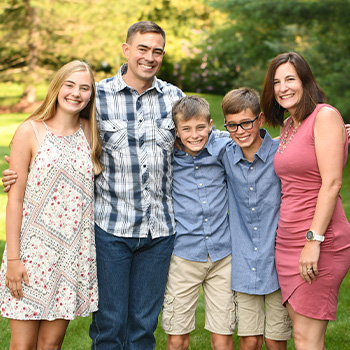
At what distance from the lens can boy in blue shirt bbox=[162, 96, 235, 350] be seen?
318 centimetres

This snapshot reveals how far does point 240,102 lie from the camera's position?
3.14m

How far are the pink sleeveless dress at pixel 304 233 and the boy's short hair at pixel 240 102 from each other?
36 centimetres

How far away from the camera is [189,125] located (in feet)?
10.4

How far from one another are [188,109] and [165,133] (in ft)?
0.66

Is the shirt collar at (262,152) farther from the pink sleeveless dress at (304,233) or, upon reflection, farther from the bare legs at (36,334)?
the bare legs at (36,334)

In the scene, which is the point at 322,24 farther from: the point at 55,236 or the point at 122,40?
the point at 122,40

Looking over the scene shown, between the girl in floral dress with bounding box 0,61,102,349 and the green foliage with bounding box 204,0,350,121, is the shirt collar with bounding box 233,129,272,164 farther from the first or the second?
the green foliage with bounding box 204,0,350,121

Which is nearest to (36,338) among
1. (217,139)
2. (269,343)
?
(269,343)

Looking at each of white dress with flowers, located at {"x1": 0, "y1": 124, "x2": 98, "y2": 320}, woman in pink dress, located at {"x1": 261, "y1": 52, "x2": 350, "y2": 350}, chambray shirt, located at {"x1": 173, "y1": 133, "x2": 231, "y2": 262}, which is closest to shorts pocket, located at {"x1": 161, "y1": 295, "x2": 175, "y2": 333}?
chambray shirt, located at {"x1": 173, "y1": 133, "x2": 231, "y2": 262}

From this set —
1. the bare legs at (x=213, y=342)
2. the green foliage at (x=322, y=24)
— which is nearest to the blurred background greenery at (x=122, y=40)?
the green foliage at (x=322, y=24)

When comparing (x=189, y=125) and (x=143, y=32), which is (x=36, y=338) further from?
(x=143, y=32)

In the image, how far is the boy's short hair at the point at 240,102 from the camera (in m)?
3.14

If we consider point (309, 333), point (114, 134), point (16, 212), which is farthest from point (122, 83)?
point (309, 333)

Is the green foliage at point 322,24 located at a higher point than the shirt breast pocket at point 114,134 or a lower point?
higher
